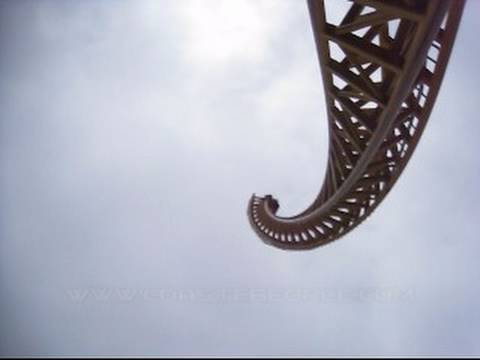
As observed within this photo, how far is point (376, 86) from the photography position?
6.21 metres

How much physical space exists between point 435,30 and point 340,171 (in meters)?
4.68

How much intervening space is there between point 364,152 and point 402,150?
1.50 metres

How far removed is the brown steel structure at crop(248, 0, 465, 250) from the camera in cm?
502

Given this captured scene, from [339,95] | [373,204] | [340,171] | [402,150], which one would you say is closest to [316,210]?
[373,204]

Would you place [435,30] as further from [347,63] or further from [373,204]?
[373,204]

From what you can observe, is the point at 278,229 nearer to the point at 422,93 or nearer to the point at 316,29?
the point at 422,93

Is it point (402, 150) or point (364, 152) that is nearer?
point (364, 152)

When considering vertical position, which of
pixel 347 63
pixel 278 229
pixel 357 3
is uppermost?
pixel 357 3

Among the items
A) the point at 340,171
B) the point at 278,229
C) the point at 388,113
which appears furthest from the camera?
the point at 278,229

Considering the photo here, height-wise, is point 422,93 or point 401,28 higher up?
Answer: point 401,28

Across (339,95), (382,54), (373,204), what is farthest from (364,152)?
(373,204)

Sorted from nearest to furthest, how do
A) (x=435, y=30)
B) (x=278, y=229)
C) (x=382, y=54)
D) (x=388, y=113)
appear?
(x=435, y=30)
(x=382, y=54)
(x=388, y=113)
(x=278, y=229)

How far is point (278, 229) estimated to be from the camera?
46.6 feet

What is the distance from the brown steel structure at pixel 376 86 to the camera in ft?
16.5
